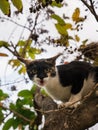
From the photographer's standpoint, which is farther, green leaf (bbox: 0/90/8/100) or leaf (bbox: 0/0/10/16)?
green leaf (bbox: 0/90/8/100)

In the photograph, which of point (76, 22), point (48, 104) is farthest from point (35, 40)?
point (48, 104)

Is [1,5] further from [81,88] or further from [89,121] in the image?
[81,88]

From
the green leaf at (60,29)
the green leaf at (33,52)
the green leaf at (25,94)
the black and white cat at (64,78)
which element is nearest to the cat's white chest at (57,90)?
the black and white cat at (64,78)

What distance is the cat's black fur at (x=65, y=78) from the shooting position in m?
2.42

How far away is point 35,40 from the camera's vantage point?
215 centimetres

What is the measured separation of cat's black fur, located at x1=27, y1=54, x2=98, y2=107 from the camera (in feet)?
7.95

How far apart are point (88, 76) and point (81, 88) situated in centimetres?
10

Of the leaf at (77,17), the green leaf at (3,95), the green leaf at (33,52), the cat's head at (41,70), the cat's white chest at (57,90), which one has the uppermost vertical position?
the leaf at (77,17)

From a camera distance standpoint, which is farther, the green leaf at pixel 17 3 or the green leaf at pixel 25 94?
the green leaf at pixel 25 94

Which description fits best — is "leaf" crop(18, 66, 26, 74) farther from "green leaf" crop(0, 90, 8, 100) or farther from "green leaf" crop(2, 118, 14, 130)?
"green leaf" crop(2, 118, 14, 130)

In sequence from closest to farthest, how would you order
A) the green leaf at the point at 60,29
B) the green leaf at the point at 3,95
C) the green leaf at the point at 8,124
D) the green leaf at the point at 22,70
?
the green leaf at the point at 60,29
the green leaf at the point at 8,124
the green leaf at the point at 3,95
the green leaf at the point at 22,70

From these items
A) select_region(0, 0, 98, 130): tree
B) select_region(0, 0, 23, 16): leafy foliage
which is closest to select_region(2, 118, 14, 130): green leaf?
select_region(0, 0, 98, 130): tree

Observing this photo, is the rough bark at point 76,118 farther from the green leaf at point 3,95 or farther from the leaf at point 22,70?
the leaf at point 22,70

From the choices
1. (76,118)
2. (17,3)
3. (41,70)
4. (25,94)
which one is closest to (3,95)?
(25,94)
